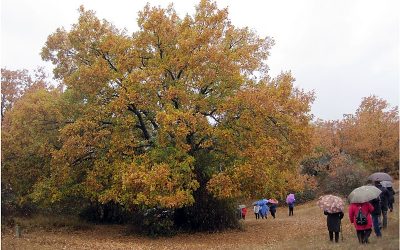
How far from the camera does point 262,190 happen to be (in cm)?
1850

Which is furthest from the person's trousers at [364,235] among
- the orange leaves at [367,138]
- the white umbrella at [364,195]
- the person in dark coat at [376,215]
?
the orange leaves at [367,138]

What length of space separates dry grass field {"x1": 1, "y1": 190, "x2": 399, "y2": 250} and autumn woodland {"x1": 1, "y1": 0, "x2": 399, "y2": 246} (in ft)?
4.71

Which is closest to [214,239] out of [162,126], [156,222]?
[156,222]

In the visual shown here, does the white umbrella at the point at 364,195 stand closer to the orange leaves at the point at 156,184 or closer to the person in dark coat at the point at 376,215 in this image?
the person in dark coat at the point at 376,215

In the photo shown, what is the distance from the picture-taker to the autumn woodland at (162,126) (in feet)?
59.0

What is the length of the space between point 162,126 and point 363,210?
9.10 meters

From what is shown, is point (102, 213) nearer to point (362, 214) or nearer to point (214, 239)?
point (214, 239)

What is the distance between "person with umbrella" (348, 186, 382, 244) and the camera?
11898mm

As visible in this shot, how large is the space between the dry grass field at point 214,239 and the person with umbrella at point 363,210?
12.8 inches

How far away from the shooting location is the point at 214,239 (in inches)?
726

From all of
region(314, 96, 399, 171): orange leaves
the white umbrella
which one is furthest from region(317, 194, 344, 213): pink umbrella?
region(314, 96, 399, 171): orange leaves

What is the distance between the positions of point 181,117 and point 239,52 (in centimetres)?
471

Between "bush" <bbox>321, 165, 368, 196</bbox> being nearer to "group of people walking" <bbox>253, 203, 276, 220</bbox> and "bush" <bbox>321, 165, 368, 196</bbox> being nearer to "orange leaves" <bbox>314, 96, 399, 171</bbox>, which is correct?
"orange leaves" <bbox>314, 96, 399, 171</bbox>

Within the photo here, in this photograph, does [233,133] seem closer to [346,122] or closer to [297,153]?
[297,153]
